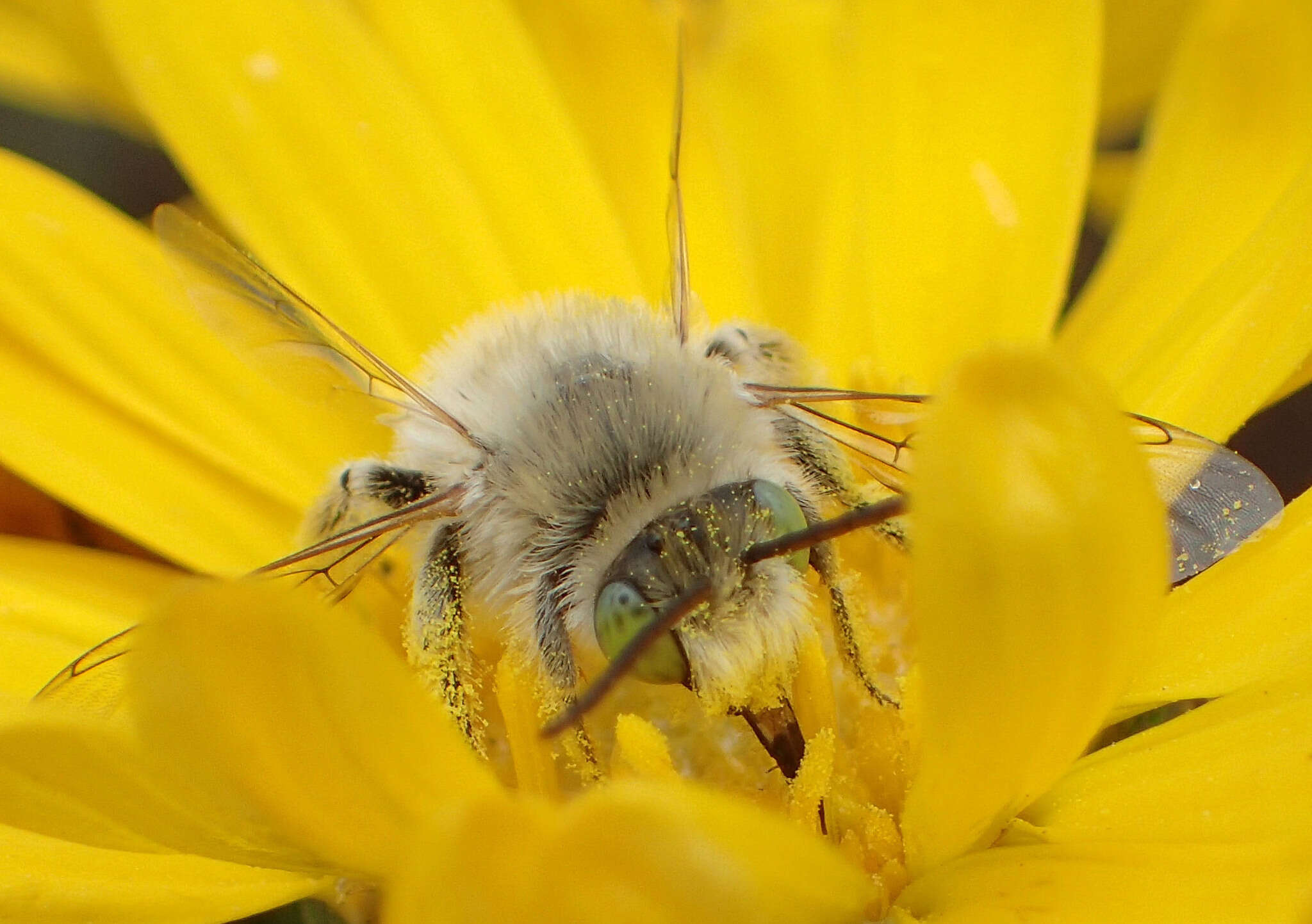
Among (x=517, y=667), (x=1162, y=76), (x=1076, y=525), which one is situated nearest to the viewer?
(x=1076, y=525)

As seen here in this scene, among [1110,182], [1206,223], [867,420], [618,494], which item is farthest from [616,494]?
[1110,182]

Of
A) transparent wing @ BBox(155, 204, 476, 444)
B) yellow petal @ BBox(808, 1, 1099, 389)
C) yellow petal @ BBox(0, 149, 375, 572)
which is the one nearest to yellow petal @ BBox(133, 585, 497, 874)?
transparent wing @ BBox(155, 204, 476, 444)

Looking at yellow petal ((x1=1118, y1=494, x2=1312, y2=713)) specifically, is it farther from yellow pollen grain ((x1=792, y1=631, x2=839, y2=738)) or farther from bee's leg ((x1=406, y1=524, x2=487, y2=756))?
bee's leg ((x1=406, y1=524, x2=487, y2=756))

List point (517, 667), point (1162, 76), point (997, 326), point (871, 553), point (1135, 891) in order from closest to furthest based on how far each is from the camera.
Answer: point (1135, 891), point (517, 667), point (871, 553), point (997, 326), point (1162, 76)

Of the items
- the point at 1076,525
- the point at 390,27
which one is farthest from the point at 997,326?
the point at 1076,525

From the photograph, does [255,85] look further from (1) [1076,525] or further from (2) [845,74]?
(1) [1076,525]

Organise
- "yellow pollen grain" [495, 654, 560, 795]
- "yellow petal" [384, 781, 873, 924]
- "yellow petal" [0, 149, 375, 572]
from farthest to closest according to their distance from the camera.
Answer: "yellow petal" [0, 149, 375, 572] < "yellow pollen grain" [495, 654, 560, 795] < "yellow petal" [384, 781, 873, 924]
